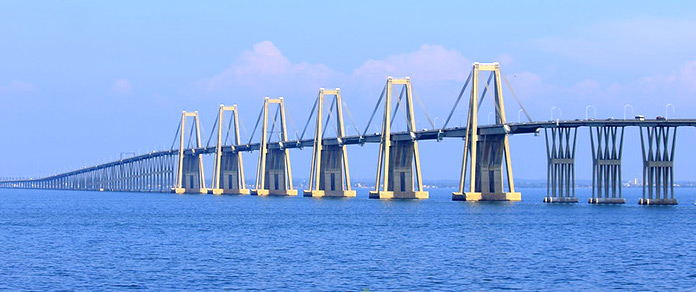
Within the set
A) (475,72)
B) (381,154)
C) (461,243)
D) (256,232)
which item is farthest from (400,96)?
(461,243)

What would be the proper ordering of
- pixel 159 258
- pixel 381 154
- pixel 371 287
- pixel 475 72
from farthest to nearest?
pixel 381 154, pixel 475 72, pixel 159 258, pixel 371 287

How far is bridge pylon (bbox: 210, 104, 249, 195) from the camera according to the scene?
185 metres

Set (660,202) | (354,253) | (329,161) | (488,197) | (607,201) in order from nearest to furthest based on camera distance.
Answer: (354,253) → (660,202) → (607,201) → (488,197) → (329,161)

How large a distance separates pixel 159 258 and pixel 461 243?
1643 cm

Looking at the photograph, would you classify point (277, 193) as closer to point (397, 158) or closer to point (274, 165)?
point (274, 165)

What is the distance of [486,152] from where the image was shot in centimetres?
11650

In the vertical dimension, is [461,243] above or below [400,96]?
below

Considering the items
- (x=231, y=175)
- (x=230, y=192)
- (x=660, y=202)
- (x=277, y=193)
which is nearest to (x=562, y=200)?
(x=660, y=202)

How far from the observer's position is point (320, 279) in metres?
44.5

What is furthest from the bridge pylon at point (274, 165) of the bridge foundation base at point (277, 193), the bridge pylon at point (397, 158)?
the bridge pylon at point (397, 158)

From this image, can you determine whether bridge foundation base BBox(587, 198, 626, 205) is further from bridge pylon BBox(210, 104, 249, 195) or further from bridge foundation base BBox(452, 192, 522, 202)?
bridge pylon BBox(210, 104, 249, 195)

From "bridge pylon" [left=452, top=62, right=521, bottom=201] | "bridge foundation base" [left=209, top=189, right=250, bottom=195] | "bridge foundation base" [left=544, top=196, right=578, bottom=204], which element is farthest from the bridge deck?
"bridge foundation base" [left=209, top=189, right=250, bottom=195]

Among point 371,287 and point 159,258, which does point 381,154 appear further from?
point 371,287

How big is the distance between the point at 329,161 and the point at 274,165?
774 inches
